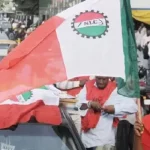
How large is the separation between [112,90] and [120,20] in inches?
66.0

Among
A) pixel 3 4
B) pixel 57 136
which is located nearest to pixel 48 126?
pixel 57 136

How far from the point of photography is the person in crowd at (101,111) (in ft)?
20.9

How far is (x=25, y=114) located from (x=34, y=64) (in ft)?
1.42

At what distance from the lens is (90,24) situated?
191 inches

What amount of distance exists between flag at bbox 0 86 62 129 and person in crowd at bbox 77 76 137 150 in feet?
4.26

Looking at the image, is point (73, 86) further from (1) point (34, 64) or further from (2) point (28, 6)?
(2) point (28, 6)

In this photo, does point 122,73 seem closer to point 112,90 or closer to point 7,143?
point 7,143

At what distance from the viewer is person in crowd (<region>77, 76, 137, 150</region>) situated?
638cm

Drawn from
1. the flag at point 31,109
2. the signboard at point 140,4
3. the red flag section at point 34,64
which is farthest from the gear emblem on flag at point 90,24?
the signboard at point 140,4

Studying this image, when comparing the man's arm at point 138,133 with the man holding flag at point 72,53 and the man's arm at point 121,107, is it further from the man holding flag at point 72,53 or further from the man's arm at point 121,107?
the man's arm at point 121,107

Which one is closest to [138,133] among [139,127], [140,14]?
[139,127]

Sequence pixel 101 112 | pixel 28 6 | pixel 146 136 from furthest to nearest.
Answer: pixel 28 6 → pixel 101 112 → pixel 146 136

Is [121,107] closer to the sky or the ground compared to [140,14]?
closer to the ground

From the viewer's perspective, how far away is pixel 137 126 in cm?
541
